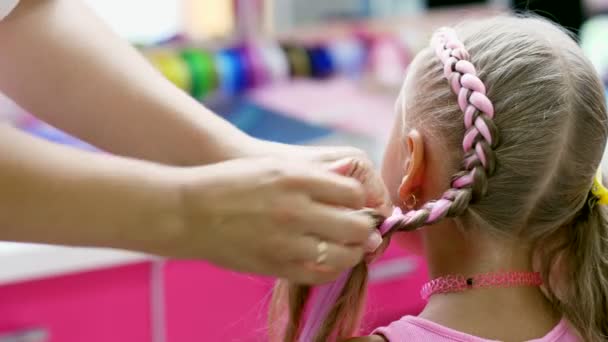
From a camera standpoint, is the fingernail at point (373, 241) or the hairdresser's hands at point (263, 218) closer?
the hairdresser's hands at point (263, 218)

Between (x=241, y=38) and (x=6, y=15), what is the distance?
3.62 feet

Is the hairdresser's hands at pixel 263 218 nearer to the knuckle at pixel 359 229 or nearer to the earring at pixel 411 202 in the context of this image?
the knuckle at pixel 359 229

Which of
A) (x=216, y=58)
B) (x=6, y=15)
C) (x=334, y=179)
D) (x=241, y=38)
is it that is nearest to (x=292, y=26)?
(x=241, y=38)

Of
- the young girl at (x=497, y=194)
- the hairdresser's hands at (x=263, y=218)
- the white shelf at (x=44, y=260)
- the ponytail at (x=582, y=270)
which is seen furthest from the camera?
the white shelf at (x=44, y=260)

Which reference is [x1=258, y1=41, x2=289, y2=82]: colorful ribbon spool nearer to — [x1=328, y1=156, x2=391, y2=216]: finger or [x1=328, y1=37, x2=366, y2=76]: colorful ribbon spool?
[x1=328, y1=37, x2=366, y2=76]: colorful ribbon spool

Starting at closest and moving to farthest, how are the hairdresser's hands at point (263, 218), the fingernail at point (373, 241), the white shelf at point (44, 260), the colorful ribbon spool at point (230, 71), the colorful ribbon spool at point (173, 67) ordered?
the hairdresser's hands at point (263, 218), the fingernail at point (373, 241), the white shelf at point (44, 260), the colorful ribbon spool at point (173, 67), the colorful ribbon spool at point (230, 71)

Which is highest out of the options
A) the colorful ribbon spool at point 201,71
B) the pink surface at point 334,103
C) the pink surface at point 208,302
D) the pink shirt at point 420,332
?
the pink shirt at point 420,332

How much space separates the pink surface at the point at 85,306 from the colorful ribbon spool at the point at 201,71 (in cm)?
47

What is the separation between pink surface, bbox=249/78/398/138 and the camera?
7.08ft

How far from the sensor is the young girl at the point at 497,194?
38.1 inches

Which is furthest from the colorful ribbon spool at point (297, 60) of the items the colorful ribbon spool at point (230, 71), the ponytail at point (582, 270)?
the ponytail at point (582, 270)

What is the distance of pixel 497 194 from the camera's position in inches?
39.0

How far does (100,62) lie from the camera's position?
1048mm

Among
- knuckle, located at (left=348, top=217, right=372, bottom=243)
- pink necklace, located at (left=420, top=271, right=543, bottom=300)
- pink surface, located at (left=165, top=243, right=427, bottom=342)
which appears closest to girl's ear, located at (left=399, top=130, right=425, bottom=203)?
pink necklace, located at (left=420, top=271, right=543, bottom=300)
